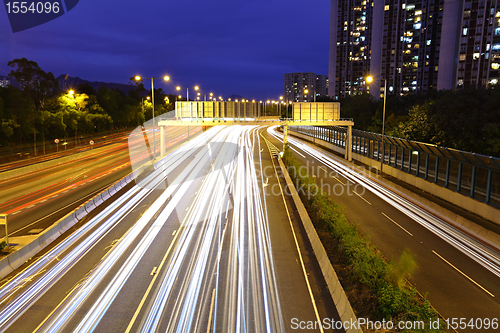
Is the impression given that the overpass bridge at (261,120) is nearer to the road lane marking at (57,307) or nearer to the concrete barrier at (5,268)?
the concrete barrier at (5,268)

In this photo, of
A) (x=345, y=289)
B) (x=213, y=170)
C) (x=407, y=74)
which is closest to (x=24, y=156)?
(x=213, y=170)

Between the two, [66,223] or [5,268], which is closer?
[5,268]

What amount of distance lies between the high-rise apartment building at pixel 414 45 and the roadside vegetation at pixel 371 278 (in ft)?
228

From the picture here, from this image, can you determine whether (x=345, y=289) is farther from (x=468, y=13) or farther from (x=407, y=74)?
(x=407, y=74)

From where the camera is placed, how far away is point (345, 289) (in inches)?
439

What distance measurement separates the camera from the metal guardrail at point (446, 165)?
19141 mm

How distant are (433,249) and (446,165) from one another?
10583 mm

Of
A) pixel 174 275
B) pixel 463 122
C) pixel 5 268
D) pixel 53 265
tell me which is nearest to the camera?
pixel 174 275

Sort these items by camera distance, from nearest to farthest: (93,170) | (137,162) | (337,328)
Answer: (337,328)
(93,170)
(137,162)

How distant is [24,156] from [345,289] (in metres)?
45.6

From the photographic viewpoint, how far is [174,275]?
488 inches

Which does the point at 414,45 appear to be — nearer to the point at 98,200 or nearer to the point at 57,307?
the point at 98,200

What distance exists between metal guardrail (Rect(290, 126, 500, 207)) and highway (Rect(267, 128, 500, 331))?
3.04 meters

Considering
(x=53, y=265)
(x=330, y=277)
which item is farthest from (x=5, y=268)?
(x=330, y=277)
